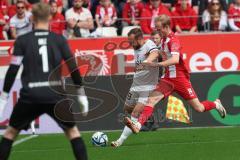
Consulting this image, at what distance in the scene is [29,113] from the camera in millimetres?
9820

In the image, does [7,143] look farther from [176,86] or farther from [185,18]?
[185,18]

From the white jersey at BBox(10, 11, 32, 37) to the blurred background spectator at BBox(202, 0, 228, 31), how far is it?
4.48 m

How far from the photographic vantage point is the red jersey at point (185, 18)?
808 inches

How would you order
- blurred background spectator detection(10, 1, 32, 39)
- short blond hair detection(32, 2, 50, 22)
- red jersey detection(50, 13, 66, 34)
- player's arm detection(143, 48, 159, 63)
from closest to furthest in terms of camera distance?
short blond hair detection(32, 2, 50, 22)
player's arm detection(143, 48, 159, 63)
blurred background spectator detection(10, 1, 32, 39)
red jersey detection(50, 13, 66, 34)

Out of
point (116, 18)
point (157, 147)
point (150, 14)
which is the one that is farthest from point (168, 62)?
point (116, 18)

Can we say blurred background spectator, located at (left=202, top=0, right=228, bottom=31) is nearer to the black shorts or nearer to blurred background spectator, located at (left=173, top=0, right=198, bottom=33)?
blurred background spectator, located at (left=173, top=0, right=198, bottom=33)

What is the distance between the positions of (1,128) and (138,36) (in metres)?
4.91

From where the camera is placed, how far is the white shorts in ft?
48.1

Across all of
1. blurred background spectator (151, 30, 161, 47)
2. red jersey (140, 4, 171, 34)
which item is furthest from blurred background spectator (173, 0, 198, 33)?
blurred background spectator (151, 30, 161, 47)

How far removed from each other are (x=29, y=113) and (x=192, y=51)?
36.1 ft

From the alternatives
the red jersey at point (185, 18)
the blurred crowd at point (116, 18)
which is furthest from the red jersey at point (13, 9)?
the red jersey at point (185, 18)

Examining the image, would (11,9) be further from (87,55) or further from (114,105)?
(114,105)

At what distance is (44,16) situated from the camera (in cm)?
954

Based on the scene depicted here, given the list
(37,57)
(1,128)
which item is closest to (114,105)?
(1,128)
